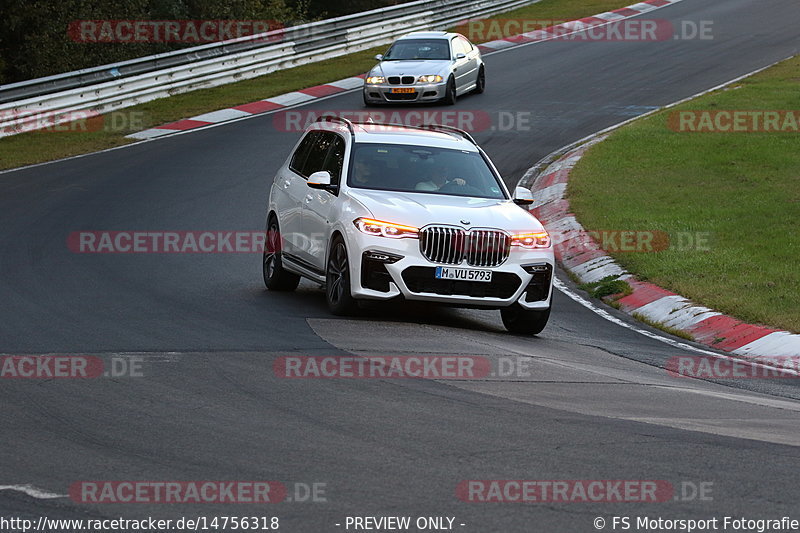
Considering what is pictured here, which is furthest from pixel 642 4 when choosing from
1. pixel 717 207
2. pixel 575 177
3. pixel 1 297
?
pixel 1 297

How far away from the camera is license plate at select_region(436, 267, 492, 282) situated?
1115 cm

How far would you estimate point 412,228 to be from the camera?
11180mm

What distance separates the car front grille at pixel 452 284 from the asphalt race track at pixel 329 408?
35 centimetres

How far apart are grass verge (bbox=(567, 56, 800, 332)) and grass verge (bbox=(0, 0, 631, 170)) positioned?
9.81 metres

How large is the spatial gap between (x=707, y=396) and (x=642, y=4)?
1533 inches

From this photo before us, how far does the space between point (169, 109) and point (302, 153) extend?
16058 millimetres

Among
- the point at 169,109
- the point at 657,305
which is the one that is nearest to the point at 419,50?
the point at 169,109

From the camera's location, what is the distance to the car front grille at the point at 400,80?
1105 inches

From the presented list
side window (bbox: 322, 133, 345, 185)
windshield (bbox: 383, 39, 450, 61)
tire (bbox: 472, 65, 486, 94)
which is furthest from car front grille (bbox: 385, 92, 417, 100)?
side window (bbox: 322, 133, 345, 185)

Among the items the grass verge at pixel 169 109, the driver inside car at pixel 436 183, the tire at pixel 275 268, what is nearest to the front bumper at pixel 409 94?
the grass verge at pixel 169 109

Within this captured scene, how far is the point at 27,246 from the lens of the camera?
15797 mm

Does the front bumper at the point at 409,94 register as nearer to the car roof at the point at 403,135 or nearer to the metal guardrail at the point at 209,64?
the metal guardrail at the point at 209,64

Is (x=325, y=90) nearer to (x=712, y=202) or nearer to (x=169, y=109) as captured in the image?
(x=169, y=109)

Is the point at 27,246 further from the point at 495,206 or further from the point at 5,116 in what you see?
the point at 5,116
